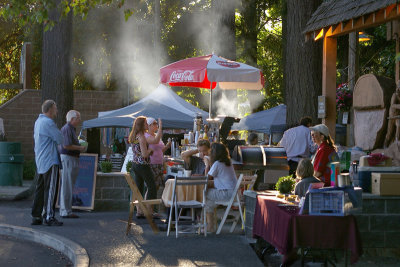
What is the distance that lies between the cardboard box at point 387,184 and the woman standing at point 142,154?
4.50 m

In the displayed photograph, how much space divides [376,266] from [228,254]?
1.73 metres

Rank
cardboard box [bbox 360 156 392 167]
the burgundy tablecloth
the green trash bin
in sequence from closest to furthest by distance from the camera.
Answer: the burgundy tablecloth < cardboard box [bbox 360 156 392 167] < the green trash bin

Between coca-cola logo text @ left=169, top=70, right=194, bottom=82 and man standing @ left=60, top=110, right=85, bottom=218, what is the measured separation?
190 centimetres

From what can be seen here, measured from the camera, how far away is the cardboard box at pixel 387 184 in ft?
27.9

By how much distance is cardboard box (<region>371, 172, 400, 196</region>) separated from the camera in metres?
8.49

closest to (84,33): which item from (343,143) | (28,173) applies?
(28,173)

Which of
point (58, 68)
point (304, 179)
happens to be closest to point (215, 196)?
point (304, 179)

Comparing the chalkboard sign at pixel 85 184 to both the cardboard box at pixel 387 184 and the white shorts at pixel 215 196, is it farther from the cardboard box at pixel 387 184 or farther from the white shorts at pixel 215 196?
the cardboard box at pixel 387 184

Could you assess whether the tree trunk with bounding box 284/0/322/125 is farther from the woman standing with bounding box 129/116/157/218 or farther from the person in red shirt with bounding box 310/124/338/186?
the person in red shirt with bounding box 310/124/338/186

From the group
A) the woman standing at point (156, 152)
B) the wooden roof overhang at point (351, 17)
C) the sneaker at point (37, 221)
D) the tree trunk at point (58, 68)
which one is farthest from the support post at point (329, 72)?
the tree trunk at point (58, 68)

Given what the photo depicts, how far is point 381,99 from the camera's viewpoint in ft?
38.0

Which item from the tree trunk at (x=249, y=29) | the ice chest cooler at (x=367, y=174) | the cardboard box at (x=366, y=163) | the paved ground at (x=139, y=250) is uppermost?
the tree trunk at (x=249, y=29)

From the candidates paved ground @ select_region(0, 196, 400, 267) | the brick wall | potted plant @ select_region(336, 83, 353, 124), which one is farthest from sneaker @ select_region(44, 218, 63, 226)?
the brick wall

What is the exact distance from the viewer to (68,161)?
12547mm
